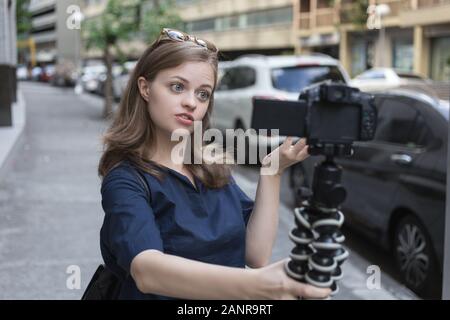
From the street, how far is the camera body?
0.82m

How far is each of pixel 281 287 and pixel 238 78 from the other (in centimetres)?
1034

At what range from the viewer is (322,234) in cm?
118

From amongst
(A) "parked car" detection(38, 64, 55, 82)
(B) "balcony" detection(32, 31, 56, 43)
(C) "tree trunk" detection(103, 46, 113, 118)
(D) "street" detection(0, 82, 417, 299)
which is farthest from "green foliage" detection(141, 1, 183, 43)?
(B) "balcony" detection(32, 31, 56, 43)

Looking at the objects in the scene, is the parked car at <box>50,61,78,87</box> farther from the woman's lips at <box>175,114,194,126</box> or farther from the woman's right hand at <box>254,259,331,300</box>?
the woman's right hand at <box>254,259,331,300</box>

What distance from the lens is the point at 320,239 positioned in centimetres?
118

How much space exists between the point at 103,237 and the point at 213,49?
571mm

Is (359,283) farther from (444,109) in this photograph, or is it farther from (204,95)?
(204,95)

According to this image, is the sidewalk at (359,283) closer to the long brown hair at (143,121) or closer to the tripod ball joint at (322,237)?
the long brown hair at (143,121)

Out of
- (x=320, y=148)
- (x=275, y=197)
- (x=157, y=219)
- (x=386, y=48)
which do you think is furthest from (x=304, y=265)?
(x=386, y=48)

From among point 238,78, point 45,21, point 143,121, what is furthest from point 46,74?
point 143,121

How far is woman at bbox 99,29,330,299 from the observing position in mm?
1458

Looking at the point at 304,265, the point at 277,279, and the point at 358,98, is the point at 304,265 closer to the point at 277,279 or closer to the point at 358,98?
the point at 277,279

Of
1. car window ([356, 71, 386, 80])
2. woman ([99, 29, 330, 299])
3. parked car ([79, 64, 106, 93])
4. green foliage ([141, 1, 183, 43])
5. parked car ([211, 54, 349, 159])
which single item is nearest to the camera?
woman ([99, 29, 330, 299])

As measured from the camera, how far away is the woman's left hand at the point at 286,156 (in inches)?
61.6
